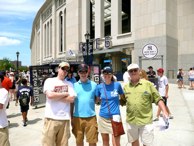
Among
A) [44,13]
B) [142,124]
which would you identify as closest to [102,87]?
[142,124]

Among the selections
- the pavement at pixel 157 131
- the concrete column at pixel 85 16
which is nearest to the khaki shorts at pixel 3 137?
the pavement at pixel 157 131

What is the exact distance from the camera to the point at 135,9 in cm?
2853

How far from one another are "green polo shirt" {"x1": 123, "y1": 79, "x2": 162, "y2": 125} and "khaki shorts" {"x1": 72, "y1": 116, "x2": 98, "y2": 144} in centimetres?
65

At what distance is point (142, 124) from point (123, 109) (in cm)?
674

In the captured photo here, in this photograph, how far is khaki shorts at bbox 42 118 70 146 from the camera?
4.14 meters

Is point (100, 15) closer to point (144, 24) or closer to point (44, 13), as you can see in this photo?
point (144, 24)

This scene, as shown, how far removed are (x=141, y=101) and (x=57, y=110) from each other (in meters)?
1.34

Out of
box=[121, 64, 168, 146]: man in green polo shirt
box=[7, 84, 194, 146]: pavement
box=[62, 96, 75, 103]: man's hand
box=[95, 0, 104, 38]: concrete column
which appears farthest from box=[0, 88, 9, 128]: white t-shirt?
box=[95, 0, 104, 38]: concrete column

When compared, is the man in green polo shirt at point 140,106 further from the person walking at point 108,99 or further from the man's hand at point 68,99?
the man's hand at point 68,99

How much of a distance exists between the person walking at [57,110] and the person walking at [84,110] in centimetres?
27

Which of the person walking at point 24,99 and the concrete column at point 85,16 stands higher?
the concrete column at point 85,16

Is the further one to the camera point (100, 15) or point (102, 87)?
point (100, 15)

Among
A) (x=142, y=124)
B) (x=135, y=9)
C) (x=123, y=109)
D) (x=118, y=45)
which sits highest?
(x=135, y=9)

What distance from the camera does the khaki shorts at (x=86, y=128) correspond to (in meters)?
4.49
